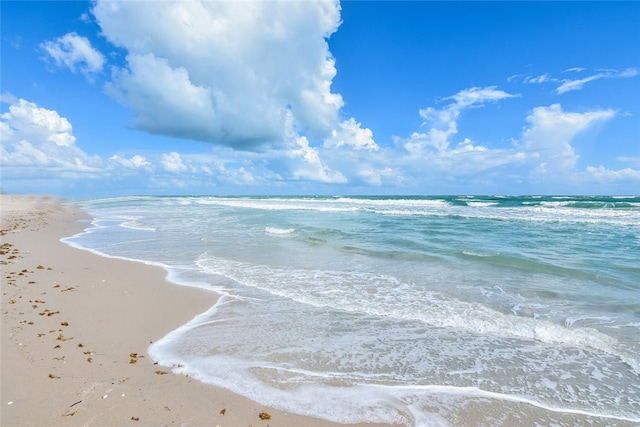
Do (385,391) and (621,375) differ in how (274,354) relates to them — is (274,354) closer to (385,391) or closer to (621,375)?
(385,391)

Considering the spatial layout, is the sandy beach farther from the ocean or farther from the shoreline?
the ocean

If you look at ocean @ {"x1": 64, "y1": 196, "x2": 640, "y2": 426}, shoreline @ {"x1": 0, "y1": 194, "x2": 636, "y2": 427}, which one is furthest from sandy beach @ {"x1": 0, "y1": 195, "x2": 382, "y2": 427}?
ocean @ {"x1": 64, "y1": 196, "x2": 640, "y2": 426}

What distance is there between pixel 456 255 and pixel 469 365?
24.5ft

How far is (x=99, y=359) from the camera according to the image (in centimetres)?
405

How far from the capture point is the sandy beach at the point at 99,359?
3.10 meters

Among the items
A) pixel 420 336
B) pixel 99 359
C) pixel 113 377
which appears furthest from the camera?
pixel 420 336

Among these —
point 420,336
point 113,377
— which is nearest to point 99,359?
point 113,377

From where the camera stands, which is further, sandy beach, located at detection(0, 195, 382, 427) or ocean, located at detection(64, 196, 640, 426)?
ocean, located at detection(64, 196, 640, 426)

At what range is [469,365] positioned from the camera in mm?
4203

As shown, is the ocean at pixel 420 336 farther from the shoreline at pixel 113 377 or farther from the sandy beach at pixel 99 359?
the sandy beach at pixel 99 359

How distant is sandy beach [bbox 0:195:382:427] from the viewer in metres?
3.10

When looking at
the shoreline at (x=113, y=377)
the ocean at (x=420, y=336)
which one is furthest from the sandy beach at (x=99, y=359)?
the ocean at (x=420, y=336)

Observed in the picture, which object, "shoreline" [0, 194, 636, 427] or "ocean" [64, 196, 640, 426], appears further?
"ocean" [64, 196, 640, 426]

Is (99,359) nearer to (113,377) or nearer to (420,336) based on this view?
(113,377)
